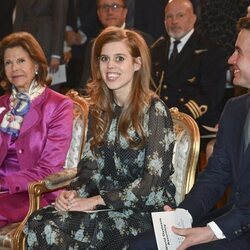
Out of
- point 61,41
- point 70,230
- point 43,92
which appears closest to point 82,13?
point 61,41

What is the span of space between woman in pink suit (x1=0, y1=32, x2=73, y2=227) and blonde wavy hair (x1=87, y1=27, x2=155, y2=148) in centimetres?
47

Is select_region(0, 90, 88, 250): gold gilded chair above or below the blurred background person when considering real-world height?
below

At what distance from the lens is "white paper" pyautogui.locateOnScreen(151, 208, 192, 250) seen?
343cm

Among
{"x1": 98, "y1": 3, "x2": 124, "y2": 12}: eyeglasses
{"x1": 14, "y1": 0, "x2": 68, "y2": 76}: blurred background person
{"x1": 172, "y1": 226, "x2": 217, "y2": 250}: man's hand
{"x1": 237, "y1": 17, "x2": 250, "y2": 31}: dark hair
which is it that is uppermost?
{"x1": 237, "y1": 17, "x2": 250, "y2": 31}: dark hair

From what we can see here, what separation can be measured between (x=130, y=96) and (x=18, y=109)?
2.96 ft

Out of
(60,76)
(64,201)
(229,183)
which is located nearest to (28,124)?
(64,201)

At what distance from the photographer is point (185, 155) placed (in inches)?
169

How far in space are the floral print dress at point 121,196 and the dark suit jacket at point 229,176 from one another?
0.92 feet

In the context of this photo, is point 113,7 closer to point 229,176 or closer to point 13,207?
point 13,207

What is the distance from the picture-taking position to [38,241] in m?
3.84

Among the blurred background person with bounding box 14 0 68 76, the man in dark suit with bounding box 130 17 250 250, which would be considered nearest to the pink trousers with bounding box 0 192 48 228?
the man in dark suit with bounding box 130 17 250 250

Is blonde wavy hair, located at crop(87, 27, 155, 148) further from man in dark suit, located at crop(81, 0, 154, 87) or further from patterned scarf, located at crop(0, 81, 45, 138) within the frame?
man in dark suit, located at crop(81, 0, 154, 87)

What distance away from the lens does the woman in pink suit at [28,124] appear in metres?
4.54

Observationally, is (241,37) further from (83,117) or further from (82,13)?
(82,13)
